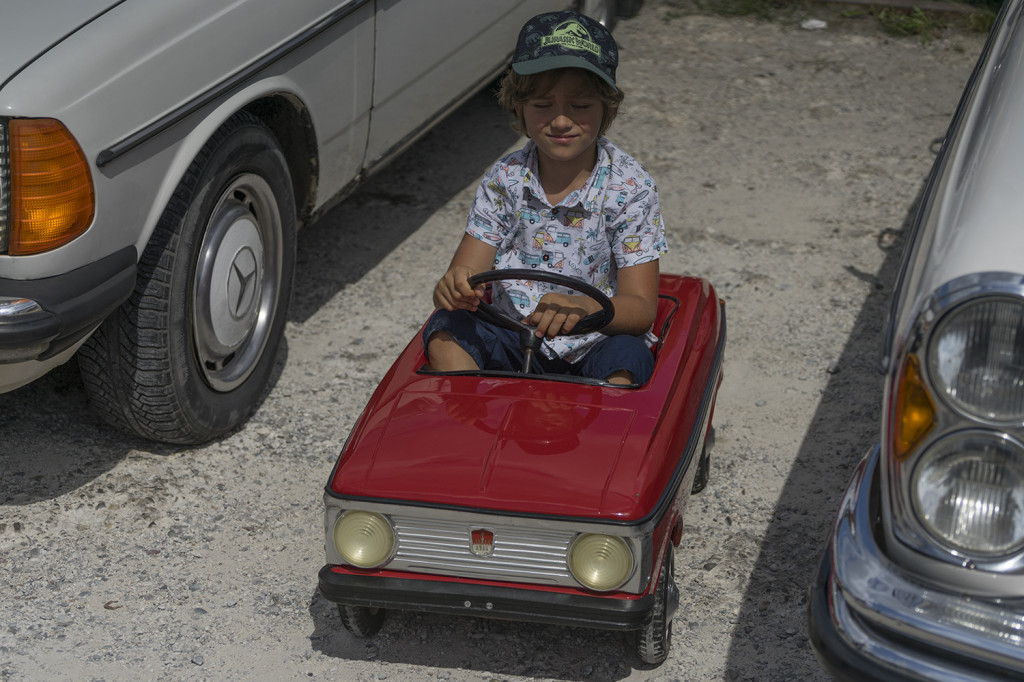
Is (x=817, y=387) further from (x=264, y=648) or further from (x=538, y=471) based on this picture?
(x=264, y=648)

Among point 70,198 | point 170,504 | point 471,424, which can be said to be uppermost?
point 70,198

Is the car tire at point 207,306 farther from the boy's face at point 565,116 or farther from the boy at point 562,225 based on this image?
the boy's face at point 565,116

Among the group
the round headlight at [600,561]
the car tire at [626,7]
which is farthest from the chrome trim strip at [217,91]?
the car tire at [626,7]

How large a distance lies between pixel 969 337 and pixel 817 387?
7.13 ft

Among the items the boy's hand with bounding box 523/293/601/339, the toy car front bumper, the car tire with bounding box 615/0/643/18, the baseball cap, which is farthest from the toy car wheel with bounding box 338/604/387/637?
the car tire with bounding box 615/0/643/18

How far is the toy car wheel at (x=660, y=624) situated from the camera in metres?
2.77

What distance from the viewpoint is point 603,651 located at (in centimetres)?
295

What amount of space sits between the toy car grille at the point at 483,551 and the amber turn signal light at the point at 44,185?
1085 millimetres

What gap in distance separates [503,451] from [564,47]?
1028mm

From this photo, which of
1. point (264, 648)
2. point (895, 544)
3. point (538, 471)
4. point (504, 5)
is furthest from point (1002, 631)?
point (504, 5)

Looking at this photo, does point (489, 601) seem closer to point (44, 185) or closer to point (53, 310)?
point (53, 310)

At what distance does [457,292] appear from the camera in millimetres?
3033

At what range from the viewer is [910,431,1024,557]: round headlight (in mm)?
1940

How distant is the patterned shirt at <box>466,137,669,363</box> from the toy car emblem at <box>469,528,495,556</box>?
0.71m
